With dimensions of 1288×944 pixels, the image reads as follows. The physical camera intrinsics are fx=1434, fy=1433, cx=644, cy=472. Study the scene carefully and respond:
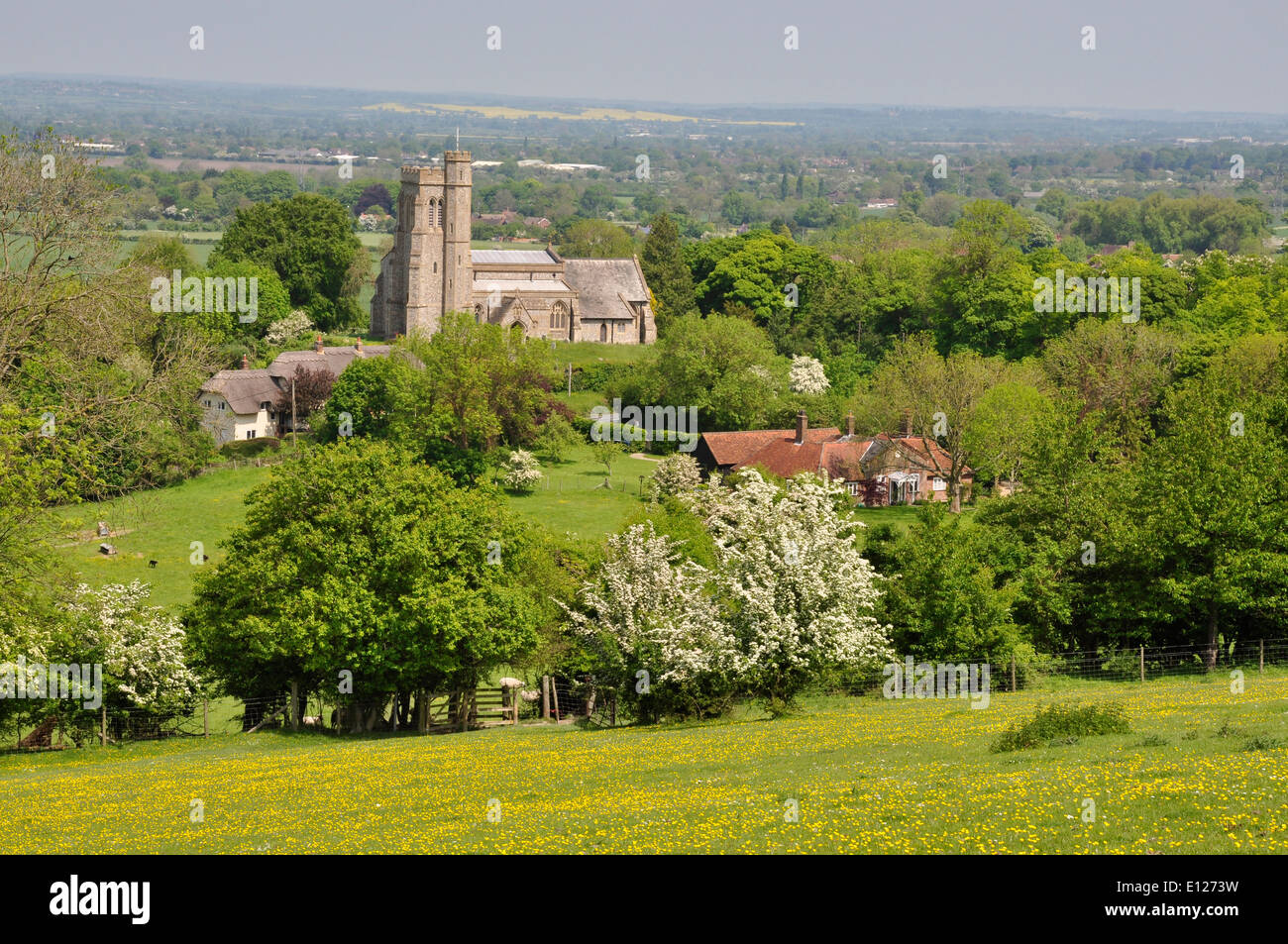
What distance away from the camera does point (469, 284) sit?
372 ft

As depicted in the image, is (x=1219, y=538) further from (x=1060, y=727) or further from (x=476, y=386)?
(x=476, y=386)

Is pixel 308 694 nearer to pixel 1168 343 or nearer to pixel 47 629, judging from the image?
pixel 47 629

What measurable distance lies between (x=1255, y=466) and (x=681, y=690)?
20.3 metres

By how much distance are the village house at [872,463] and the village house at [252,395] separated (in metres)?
28.9

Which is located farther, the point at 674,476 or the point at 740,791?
the point at 674,476

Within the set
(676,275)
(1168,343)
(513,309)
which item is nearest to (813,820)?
(1168,343)

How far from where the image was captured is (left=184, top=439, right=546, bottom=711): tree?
121ft

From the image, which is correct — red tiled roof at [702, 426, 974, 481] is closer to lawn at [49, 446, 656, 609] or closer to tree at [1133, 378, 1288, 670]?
lawn at [49, 446, 656, 609]

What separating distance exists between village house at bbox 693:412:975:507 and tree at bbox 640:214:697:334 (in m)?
44.8

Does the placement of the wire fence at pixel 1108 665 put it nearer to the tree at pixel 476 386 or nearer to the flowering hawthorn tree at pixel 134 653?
the flowering hawthorn tree at pixel 134 653

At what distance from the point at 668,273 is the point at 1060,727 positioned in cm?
10245

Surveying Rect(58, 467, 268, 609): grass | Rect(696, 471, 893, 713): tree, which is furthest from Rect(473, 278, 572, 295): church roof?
Rect(696, 471, 893, 713): tree

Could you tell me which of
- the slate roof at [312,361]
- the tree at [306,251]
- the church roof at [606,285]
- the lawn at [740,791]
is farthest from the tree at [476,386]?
the lawn at [740,791]

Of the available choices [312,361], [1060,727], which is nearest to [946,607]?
[1060,727]
